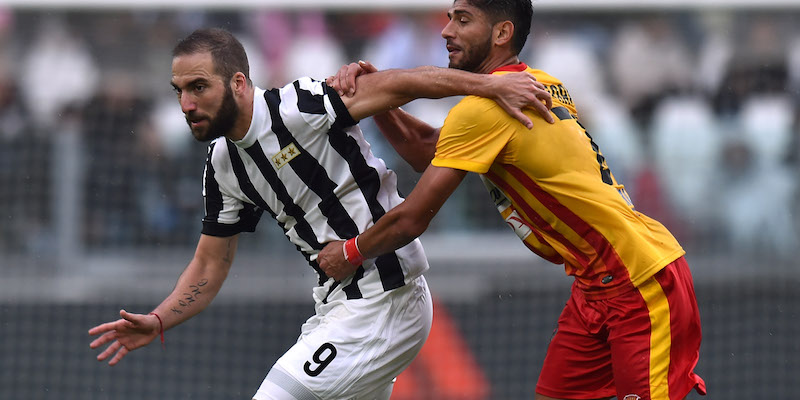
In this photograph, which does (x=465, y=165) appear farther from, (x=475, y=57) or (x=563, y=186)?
(x=475, y=57)

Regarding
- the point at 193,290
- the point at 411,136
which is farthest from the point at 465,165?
the point at 193,290

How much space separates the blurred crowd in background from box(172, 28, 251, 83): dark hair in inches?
139

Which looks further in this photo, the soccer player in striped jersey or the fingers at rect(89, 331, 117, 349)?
the fingers at rect(89, 331, 117, 349)

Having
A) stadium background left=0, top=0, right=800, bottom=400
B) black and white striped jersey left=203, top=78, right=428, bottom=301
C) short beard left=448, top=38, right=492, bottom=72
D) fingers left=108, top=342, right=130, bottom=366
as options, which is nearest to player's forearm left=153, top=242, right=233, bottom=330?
fingers left=108, top=342, right=130, bottom=366

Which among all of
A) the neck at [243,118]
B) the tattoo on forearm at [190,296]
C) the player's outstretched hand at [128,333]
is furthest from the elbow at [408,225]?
the player's outstretched hand at [128,333]

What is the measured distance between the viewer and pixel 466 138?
4020 mm

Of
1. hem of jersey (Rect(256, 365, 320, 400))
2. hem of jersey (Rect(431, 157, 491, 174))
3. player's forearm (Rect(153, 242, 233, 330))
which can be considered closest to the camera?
hem of jersey (Rect(431, 157, 491, 174))

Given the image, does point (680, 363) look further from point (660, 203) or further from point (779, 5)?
point (779, 5)

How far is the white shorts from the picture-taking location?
4.15 m

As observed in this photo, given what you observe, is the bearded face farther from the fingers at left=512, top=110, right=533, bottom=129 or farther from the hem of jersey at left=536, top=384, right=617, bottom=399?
the hem of jersey at left=536, top=384, right=617, bottom=399

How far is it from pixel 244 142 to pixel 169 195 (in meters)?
3.90

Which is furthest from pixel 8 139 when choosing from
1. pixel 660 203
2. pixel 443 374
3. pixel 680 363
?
pixel 680 363

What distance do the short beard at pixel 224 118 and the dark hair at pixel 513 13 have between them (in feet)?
3.49

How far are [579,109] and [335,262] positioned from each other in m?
4.08
